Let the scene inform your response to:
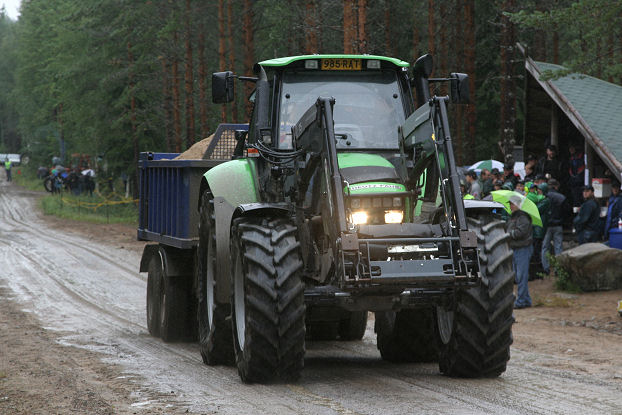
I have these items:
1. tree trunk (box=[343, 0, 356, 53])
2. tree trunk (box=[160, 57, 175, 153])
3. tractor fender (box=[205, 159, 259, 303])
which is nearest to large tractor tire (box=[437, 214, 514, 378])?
tractor fender (box=[205, 159, 259, 303])

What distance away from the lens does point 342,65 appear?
9.38 meters

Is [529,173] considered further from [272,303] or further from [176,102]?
[176,102]

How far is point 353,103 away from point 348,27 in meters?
14.0

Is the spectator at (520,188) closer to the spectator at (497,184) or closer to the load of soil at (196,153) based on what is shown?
the spectator at (497,184)

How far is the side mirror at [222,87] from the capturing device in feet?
30.6

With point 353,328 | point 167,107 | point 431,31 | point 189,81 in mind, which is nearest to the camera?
point 353,328

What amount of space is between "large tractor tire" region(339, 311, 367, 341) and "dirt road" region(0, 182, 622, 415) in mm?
151

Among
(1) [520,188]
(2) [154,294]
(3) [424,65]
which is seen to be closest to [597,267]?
(1) [520,188]

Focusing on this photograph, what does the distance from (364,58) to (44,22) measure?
73.5 m

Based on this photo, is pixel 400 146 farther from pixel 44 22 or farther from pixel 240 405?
pixel 44 22

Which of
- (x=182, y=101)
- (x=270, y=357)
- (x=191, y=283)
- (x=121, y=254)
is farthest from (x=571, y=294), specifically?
(x=182, y=101)

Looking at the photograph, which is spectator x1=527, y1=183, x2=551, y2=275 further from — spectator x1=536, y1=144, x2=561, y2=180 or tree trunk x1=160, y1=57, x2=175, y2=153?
tree trunk x1=160, y1=57, x2=175, y2=153

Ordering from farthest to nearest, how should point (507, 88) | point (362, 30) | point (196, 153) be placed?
point (507, 88) → point (362, 30) → point (196, 153)

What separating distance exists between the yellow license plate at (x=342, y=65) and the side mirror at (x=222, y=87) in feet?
3.06
